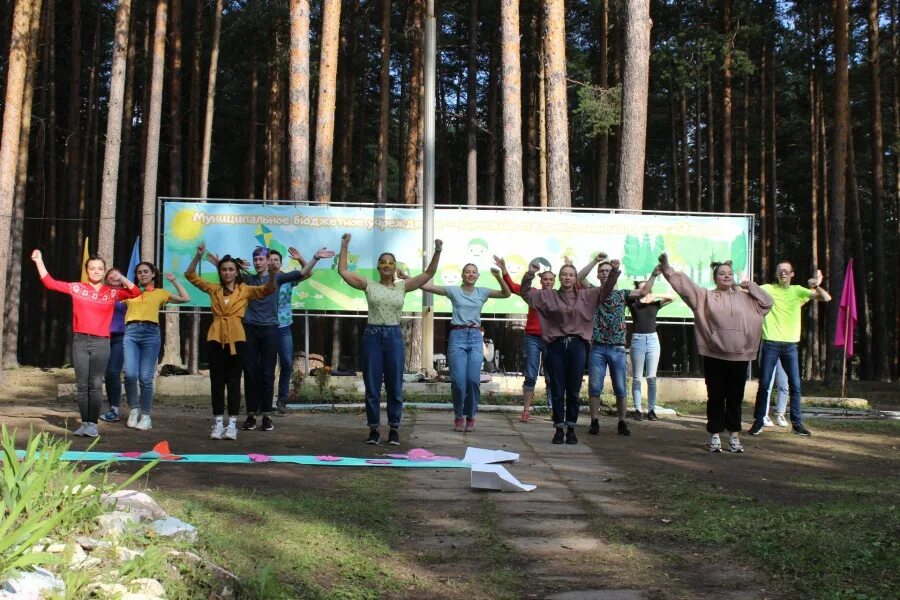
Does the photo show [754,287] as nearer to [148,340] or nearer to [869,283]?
[148,340]

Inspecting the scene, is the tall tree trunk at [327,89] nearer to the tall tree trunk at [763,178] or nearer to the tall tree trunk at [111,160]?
the tall tree trunk at [111,160]

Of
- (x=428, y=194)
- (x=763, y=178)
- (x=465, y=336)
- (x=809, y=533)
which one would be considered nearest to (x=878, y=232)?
(x=763, y=178)

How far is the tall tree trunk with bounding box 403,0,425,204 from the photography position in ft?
89.2

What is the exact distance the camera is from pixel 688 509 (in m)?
6.34

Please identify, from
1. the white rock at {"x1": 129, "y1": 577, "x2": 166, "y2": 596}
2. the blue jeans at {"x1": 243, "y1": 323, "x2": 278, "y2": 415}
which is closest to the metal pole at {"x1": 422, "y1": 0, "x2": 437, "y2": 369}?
the blue jeans at {"x1": 243, "y1": 323, "x2": 278, "y2": 415}

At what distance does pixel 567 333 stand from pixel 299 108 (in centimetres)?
998

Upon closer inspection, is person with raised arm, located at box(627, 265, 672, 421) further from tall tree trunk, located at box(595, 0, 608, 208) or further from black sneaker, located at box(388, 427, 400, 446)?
tall tree trunk, located at box(595, 0, 608, 208)

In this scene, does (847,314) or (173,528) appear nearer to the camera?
(173,528)

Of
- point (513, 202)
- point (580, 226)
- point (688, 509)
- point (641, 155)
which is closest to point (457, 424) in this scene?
point (688, 509)

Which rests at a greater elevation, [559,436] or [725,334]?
[725,334]

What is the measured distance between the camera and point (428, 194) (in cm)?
1480

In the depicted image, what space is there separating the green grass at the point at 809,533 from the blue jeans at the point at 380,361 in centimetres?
289

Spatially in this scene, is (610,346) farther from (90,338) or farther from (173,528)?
(173,528)

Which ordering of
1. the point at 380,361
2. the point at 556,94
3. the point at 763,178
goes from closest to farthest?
the point at 380,361 < the point at 556,94 < the point at 763,178
